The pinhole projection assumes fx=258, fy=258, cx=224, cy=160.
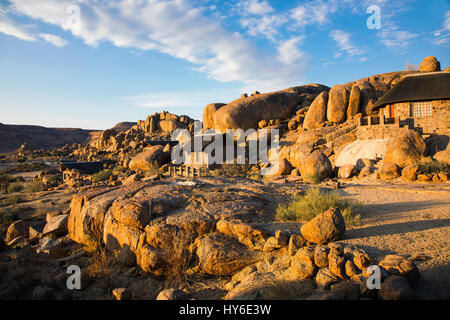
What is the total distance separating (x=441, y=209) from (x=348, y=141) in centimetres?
1215

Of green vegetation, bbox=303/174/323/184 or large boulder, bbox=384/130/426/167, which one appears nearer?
green vegetation, bbox=303/174/323/184

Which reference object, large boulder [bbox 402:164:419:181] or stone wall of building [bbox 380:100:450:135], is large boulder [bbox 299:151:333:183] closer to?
large boulder [bbox 402:164:419:181]

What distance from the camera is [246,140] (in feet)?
70.9

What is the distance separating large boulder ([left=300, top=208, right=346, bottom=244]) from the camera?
450 centimetres

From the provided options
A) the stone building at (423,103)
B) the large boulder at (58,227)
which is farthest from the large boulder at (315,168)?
the large boulder at (58,227)

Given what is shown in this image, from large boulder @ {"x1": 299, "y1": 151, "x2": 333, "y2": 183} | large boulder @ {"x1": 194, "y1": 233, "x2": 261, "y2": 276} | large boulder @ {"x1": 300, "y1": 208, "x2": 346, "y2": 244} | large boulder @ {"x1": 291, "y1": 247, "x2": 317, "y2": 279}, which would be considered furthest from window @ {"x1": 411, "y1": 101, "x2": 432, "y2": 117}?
large boulder @ {"x1": 194, "y1": 233, "x2": 261, "y2": 276}

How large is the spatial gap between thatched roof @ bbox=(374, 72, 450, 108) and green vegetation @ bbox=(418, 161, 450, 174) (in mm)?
7504

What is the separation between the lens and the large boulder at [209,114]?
28356mm

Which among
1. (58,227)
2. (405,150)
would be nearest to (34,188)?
(58,227)

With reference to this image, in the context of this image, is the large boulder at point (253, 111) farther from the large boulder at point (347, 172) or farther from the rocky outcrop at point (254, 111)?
the large boulder at point (347, 172)

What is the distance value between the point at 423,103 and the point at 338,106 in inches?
251

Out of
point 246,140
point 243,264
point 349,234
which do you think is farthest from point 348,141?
point 243,264

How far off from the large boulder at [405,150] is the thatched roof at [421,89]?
4.90m

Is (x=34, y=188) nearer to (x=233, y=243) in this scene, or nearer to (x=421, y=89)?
(x=233, y=243)
